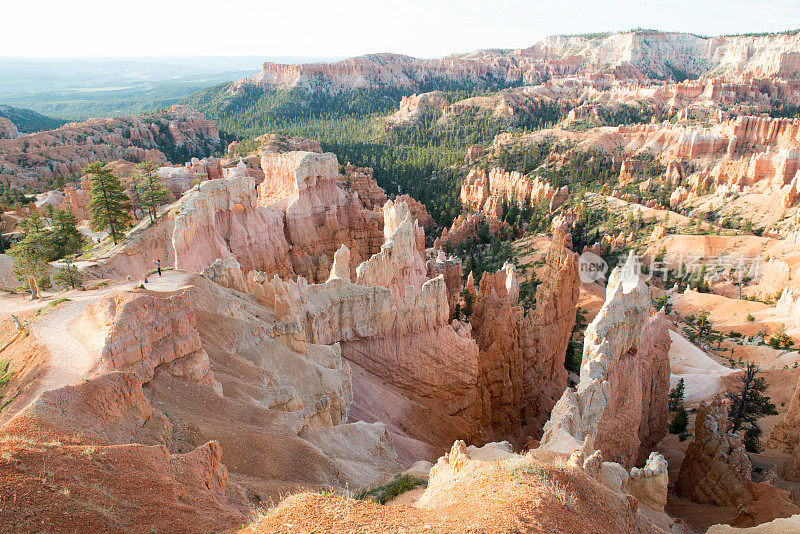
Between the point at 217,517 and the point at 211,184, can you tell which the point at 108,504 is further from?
the point at 211,184

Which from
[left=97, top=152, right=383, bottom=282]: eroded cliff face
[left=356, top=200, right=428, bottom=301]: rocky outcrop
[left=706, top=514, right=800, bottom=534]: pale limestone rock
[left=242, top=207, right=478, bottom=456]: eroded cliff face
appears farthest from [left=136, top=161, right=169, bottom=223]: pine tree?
[left=706, top=514, right=800, bottom=534]: pale limestone rock

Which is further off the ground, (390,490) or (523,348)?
(390,490)

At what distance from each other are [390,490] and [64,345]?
343 inches

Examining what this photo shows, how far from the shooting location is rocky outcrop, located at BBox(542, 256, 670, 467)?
14836 mm

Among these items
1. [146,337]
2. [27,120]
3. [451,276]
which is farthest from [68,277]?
[27,120]

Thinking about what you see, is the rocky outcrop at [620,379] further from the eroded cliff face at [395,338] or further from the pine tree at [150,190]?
the pine tree at [150,190]

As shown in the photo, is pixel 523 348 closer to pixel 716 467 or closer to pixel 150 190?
pixel 716 467

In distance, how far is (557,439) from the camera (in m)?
12.9

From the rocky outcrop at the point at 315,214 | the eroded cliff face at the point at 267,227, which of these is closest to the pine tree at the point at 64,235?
the eroded cliff face at the point at 267,227

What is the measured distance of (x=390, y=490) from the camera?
10773 millimetres

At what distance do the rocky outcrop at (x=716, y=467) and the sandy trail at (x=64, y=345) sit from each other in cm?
1980

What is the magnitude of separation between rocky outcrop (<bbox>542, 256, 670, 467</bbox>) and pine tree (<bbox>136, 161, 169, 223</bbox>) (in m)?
28.4

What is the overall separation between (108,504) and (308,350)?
35.3 feet

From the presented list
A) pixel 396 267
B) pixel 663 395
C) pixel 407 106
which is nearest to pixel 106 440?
pixel 396 267
